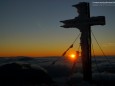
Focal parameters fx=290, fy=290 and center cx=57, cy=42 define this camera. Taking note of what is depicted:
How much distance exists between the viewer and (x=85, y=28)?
13.8 metres

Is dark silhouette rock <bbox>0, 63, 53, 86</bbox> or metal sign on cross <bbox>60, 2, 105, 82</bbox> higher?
metal sign on cross <bbox>60, 2, 105, 82</bbox>

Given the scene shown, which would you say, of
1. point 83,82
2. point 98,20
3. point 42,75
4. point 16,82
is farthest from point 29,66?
point 98,20

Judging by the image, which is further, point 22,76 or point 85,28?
point 22,76

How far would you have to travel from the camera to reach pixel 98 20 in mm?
13305

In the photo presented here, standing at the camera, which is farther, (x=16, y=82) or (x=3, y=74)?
(x=3, y=74)

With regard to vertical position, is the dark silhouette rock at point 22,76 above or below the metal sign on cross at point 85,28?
below

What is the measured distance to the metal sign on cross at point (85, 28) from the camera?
1370 cm

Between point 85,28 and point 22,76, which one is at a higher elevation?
point 85,28

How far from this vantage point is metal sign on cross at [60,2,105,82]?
13.7 m

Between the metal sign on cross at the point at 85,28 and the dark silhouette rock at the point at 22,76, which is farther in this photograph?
the dark silhouette rock at the point at 22,76

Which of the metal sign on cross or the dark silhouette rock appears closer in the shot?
the metal sign on cross

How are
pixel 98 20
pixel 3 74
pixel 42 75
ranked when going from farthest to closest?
1. pixel 42 75
2. pixel 3 74
3. pixel 98 20

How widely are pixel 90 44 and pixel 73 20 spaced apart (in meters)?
1.40

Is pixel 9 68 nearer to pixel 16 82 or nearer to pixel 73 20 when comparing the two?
pixel 16 82
